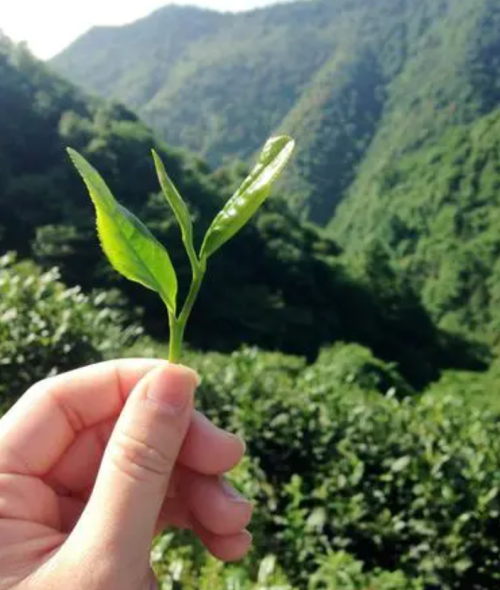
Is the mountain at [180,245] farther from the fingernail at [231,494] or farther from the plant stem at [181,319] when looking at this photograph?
the plant stem at [181,319]

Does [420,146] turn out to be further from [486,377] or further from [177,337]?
[177,337]

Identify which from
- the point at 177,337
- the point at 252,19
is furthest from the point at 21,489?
the point at 252,19

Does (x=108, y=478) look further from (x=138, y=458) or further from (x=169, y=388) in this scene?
(x=169, y=388)

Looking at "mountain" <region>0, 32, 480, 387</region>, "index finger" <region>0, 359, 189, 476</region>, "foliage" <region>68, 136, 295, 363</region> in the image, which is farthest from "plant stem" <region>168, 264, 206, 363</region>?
"mountain" <region>0, 32, 480, 387</region>

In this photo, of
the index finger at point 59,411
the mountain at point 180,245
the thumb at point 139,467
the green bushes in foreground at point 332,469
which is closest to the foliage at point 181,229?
the thumb at point 139,467

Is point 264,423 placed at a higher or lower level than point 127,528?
lower

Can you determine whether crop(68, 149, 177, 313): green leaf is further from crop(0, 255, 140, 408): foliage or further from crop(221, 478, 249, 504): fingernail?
crop(0, 255, 140, 408): foliage

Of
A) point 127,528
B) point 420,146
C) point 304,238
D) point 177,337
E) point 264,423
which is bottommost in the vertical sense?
point 420,146
